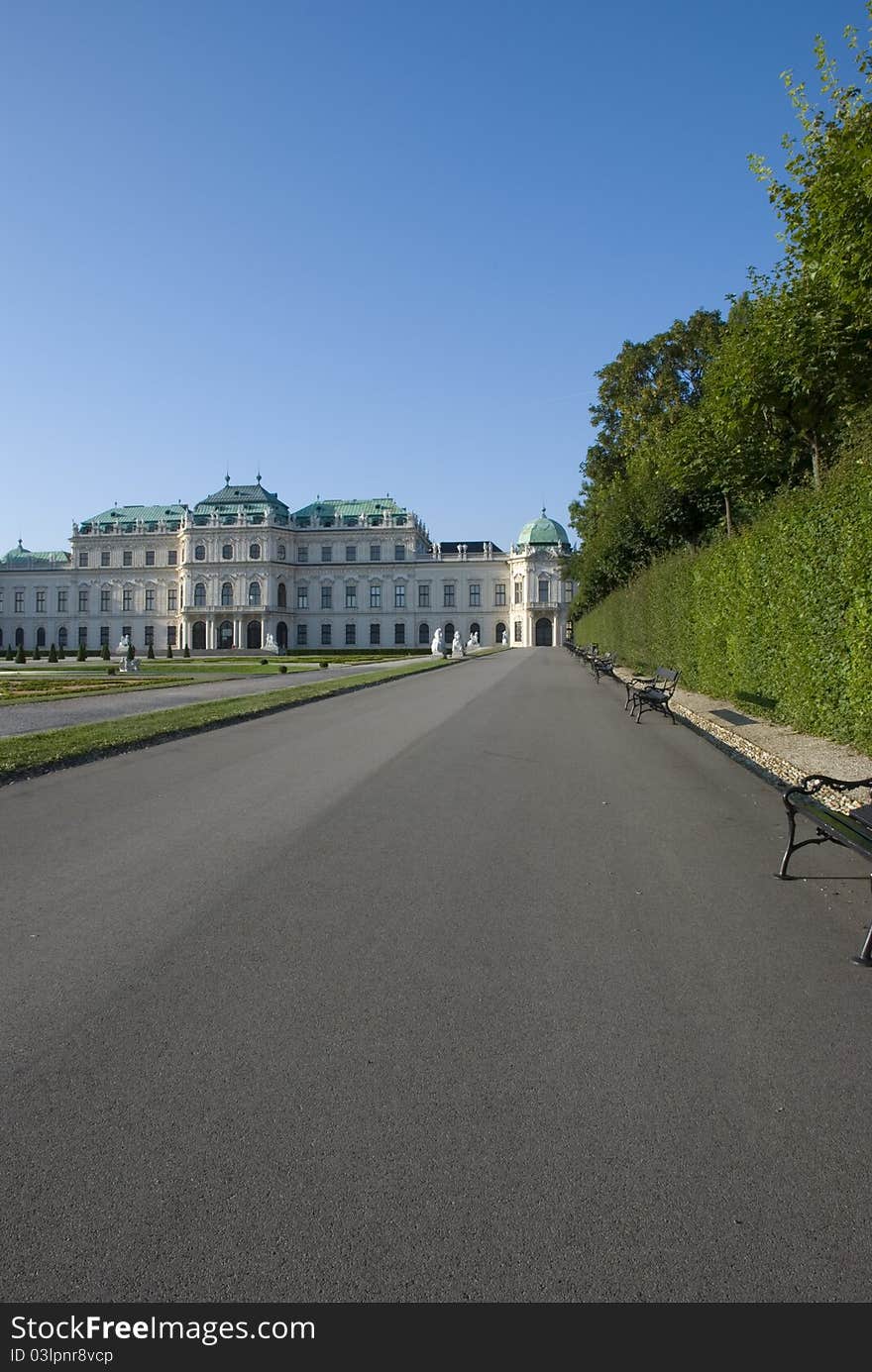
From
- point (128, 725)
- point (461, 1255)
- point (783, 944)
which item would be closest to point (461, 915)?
point (783, 944)

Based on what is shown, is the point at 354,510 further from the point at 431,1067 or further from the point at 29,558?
the point at 431,1067

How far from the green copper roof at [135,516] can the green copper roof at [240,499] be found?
227 inches

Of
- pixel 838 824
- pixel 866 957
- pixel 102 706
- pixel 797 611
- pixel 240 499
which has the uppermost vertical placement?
pixel 240 499

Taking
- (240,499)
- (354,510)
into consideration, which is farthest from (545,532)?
(240,499)

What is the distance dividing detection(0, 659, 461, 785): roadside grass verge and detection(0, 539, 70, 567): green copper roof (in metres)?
108

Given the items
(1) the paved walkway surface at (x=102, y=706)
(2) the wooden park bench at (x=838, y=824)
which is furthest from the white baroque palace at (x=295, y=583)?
(2) the wooden park bench at (x=838, y=824)

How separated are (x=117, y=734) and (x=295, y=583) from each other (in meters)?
100

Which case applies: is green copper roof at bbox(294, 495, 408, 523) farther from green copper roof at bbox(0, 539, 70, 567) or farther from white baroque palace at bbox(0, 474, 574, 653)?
green copper roof at bbox(0, 539, 70, 567)

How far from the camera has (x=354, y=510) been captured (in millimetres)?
116125

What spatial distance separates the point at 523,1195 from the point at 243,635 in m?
108

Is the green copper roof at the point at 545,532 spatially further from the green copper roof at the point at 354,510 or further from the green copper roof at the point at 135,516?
the green copper roof at the point at 135,516

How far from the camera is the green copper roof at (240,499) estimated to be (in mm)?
111375

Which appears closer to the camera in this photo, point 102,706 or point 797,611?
point 797,611

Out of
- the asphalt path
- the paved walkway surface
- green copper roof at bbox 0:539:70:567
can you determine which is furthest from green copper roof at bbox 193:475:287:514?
the asphalt path
